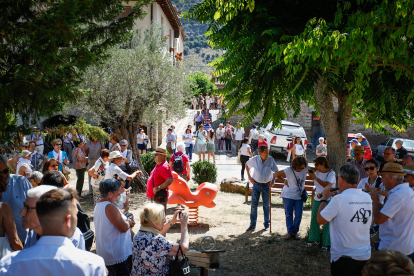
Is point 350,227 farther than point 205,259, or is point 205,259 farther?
point 205,259

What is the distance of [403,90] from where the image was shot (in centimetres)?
598

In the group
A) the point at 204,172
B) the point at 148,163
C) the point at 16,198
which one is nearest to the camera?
the point at 16,198

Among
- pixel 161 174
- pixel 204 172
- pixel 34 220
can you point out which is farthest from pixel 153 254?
pixel 204 172

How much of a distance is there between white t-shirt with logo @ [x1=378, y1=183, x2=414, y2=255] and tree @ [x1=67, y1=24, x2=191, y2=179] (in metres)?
8.82

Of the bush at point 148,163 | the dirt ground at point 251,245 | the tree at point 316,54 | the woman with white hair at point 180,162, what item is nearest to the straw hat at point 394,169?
the tree at point 316,54

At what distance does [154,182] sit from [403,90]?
4.71 m

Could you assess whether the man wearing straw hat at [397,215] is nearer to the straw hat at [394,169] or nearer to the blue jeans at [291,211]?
the straw hat at [394,169]

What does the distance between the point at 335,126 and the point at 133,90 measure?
6628mm

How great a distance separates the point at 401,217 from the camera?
13.6 feet

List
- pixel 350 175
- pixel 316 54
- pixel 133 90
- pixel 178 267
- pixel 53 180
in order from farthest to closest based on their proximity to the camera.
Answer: pixel 133 90 < pixel 316 54 < pixel 53 180 < pixel 350 175 < pixel 178 267

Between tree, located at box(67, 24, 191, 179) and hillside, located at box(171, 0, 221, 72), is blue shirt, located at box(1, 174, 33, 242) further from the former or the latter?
hillside, located at box(171, 0, 221, 72)

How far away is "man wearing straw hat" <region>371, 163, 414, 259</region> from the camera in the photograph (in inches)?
162

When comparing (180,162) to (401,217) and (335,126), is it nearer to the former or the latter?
(335,126)

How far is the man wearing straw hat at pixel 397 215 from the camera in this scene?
4.11 metres
